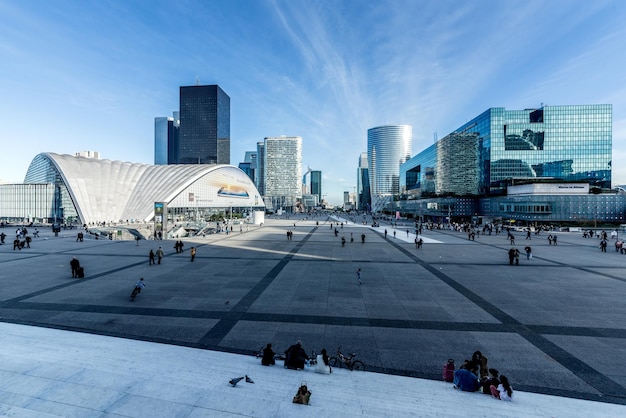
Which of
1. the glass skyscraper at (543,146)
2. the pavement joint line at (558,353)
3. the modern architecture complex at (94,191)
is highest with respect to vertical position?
the glass skyscraper at (543,146)

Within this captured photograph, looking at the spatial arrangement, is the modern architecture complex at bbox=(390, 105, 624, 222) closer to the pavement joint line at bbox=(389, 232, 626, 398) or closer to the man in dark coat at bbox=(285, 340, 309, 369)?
the pavement joint line at bbox=(389, 232, 626, 398)

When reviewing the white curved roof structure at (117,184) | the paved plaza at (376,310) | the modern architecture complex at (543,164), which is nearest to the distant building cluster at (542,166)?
the modern architecture complex at (543,164)

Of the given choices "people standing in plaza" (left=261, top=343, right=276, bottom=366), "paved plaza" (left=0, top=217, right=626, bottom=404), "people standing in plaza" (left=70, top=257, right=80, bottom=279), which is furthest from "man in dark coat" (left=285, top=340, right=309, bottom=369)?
"people standing in plaza" (left=70, top=257, right=80, bottom=279)

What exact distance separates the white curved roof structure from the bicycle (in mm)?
57236

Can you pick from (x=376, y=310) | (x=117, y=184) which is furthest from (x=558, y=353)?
(x=117, y=184)

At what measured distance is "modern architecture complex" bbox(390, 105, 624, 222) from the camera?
63.8 metres

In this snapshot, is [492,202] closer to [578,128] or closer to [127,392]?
[578,128]

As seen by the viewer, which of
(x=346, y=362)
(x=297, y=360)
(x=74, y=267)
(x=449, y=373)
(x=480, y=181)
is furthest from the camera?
(x=480, y=181)

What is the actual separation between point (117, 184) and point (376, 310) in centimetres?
7401

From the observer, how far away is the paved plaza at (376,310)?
7.37 m

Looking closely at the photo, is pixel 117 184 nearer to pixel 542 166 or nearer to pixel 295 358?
pixel 295 358

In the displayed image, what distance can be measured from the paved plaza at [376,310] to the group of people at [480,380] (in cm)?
64

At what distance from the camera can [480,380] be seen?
596cm

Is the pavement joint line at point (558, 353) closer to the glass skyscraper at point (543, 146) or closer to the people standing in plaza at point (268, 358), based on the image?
the people standing in plaza at point (268, 358)
